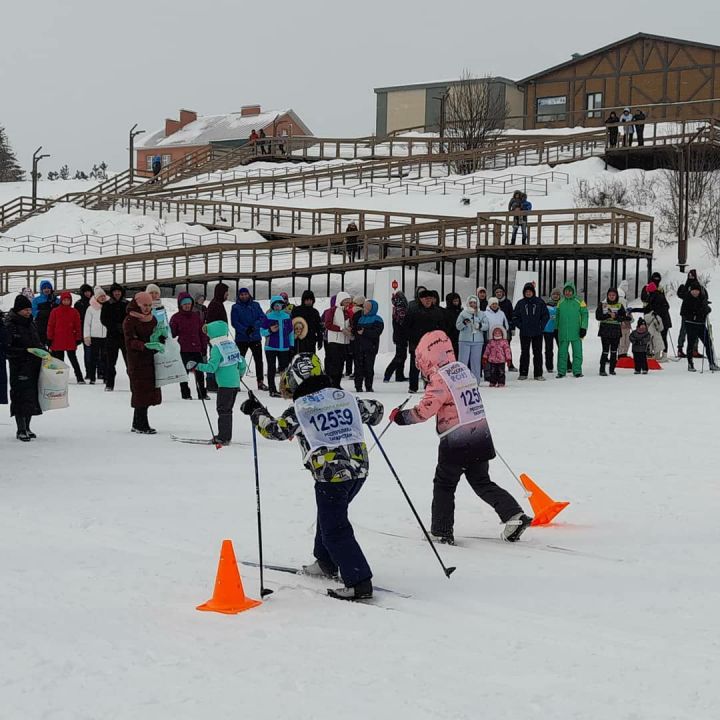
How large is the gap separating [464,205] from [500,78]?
25740mm

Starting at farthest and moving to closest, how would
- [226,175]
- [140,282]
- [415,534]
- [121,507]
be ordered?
[226,175] → [140,282] → [121,507] → [415,534]

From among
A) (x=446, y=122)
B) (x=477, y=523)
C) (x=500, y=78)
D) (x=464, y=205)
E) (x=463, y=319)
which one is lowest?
(x=477, y=523)

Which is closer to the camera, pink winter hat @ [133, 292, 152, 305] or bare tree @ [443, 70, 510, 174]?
pink winter hat @ [133, 292, 152, 305]

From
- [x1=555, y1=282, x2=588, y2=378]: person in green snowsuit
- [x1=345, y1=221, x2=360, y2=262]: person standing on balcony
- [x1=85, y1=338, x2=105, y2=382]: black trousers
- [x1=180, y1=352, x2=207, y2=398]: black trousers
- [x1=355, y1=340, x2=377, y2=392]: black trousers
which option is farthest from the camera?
[x1=345, y1=221, x2=360, y2=262]: person standing on balcony

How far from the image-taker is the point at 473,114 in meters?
49.3

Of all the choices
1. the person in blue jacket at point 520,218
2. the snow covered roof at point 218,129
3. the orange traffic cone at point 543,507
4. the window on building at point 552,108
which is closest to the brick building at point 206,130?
the snow covered roof at point 218,129

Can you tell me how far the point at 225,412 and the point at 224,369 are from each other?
46 centimetres

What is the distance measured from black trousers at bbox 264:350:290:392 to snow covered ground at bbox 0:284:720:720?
13.5 ft

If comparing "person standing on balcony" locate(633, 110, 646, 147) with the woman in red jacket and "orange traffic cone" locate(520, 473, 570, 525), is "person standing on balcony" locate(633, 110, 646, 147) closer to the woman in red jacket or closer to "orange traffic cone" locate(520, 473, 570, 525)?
the woman in red jacket

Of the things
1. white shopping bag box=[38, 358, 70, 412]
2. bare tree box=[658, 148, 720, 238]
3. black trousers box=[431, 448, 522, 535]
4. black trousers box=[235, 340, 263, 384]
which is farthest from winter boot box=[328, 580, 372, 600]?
bare tree box=[658, 148, 720, 238]

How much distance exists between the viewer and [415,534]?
280 inches

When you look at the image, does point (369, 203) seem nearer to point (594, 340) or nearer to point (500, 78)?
point (594, 340)

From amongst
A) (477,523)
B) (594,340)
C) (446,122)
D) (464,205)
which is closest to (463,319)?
(594,340)

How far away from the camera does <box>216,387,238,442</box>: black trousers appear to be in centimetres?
1063
